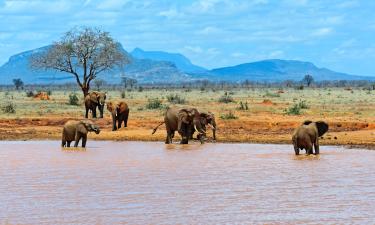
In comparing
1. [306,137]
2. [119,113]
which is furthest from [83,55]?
[306,137]

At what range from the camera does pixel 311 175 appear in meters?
15.2

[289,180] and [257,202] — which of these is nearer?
[257,202]

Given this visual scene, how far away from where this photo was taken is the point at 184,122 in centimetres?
2300

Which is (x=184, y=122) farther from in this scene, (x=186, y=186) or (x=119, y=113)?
(x=186, y=186)

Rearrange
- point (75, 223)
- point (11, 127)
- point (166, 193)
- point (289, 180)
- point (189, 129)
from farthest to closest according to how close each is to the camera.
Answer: point (11, 127) → point (189, 129) → point (289, 180) → point (166, 193) → point (75, 223)

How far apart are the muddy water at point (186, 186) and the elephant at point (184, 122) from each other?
1998 millimetres

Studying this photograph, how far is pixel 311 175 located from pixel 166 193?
351 cm

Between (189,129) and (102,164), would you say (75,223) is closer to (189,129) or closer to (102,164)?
(102,164)

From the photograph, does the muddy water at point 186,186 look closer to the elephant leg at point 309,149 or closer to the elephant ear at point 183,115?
the elephant leg at point 309,149

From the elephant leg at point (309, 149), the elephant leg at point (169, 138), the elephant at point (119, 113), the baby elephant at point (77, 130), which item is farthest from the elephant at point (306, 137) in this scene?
the elephant at point (119, 113)

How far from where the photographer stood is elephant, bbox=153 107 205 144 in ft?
75.5

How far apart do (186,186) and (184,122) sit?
9311 mm

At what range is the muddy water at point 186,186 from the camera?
10.9 m

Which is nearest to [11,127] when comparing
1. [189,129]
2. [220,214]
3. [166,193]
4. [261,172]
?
[189,129]
